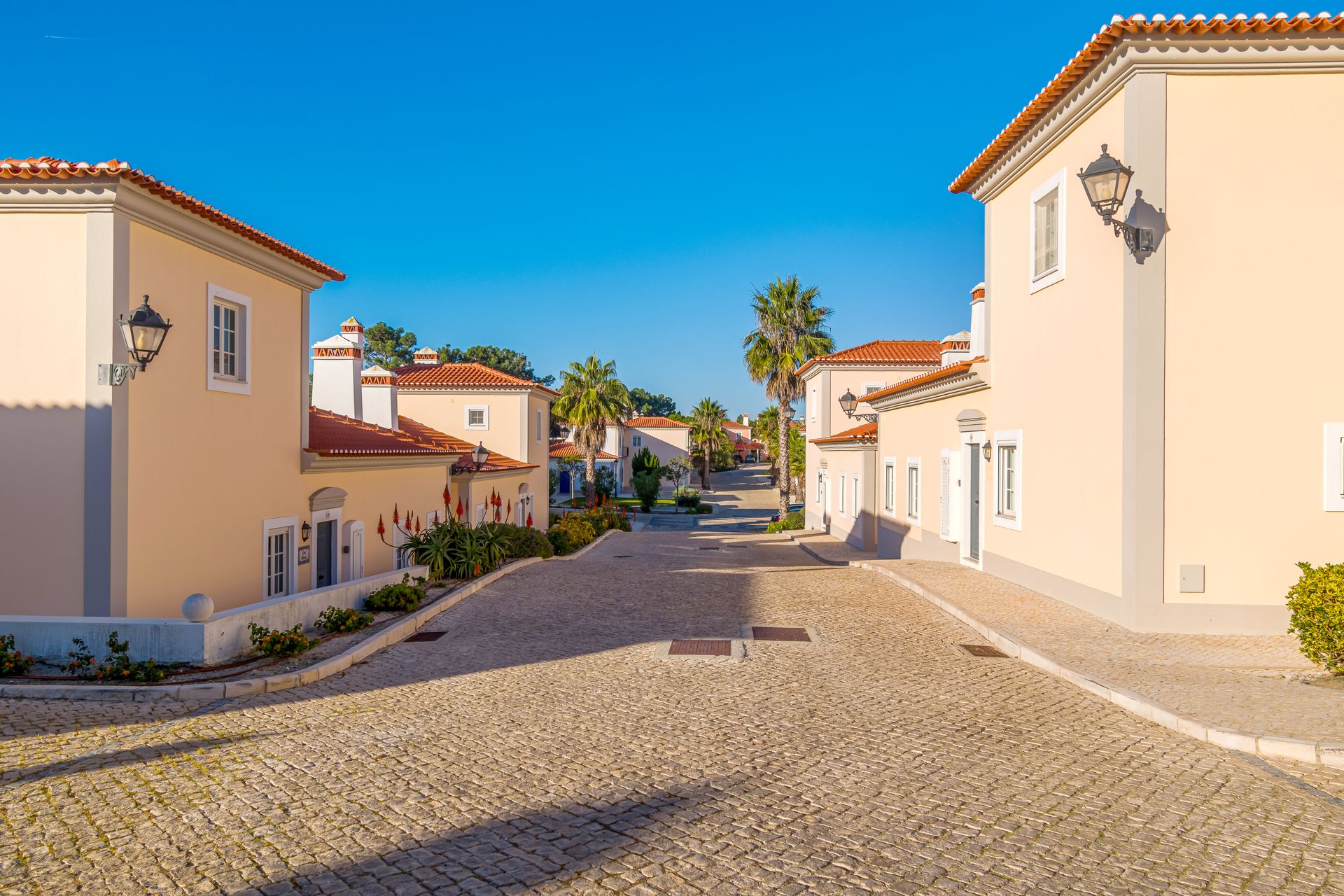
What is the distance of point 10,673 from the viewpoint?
25.7ft

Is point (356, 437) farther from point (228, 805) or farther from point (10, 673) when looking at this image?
point (228, 805)

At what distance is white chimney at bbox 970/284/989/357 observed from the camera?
55.9 feet

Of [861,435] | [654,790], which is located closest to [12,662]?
[654,790]

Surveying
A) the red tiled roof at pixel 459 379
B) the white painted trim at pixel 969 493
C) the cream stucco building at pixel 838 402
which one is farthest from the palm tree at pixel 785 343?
the white painted trim at pixel 969 493

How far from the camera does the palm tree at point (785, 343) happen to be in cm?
4038

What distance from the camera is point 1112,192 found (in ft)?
30.5

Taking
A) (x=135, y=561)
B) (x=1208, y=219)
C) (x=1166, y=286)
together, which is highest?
(x=1208, y=219)

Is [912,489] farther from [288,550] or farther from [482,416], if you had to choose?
[482,416]

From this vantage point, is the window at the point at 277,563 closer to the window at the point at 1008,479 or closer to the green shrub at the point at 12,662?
the green shrub at the point at 12,662

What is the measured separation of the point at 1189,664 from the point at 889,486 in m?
14.2

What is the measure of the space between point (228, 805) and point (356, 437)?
11.6m

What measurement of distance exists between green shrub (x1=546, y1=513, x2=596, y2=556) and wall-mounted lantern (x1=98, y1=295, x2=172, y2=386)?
47.9ft

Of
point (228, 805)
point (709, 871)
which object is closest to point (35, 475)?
point (228, 805)

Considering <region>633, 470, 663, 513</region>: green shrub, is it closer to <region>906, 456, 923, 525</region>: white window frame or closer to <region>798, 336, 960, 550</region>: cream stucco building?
<region>798, 336, 960, 550</region>: cream stucco building
